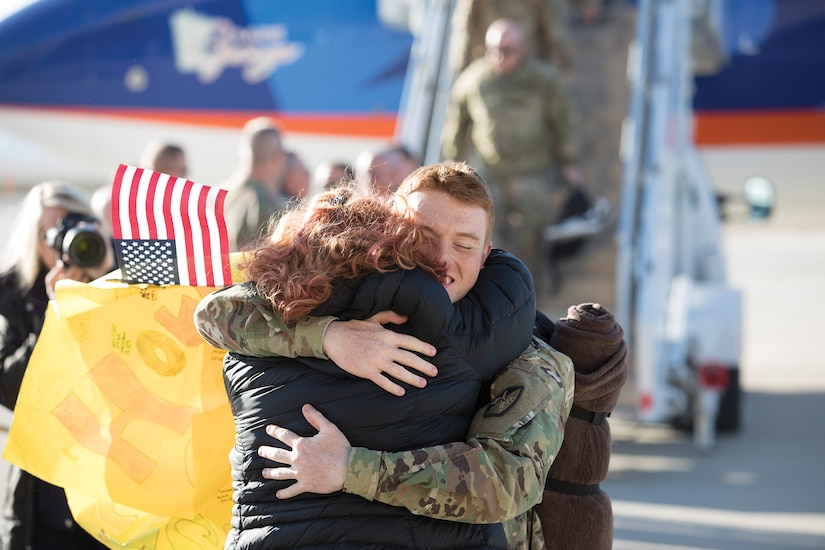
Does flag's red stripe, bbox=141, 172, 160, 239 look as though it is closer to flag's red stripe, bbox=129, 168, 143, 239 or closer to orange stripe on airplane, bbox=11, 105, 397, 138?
flag's red stripe, bbox=129, 168, 143, 239

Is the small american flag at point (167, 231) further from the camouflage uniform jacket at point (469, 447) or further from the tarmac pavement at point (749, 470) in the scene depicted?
the tarmac pavement at point (749, 470)

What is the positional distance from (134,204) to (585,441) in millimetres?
1172

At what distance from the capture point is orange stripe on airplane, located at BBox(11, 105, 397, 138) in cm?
1199

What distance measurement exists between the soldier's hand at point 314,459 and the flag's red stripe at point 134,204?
2.62ft

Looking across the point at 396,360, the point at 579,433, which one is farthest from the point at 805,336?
the point at 396,360

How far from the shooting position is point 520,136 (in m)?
6.71

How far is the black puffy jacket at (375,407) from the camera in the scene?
1.72 m

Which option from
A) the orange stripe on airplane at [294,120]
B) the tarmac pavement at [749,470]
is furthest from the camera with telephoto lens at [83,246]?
the orange stripe on airplane at [294,120]

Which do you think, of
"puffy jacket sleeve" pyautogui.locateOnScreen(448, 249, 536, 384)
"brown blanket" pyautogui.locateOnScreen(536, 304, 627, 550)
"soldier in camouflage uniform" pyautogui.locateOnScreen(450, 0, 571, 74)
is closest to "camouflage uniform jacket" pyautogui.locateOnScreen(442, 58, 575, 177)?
"soldier in camouflage uniform" pyautogui.locateOnScreen(450, 0, 571, 74)

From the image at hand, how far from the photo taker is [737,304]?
22.3 feet

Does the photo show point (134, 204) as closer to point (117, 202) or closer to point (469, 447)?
point (117, 202)

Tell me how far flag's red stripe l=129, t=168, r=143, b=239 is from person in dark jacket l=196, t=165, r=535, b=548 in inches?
23.8

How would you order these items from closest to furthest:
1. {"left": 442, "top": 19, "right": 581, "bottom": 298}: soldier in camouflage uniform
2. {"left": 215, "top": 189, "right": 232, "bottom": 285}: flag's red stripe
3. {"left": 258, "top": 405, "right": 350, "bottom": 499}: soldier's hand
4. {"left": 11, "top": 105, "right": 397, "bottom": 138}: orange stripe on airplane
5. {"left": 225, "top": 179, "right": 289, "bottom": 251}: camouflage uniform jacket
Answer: {"left": 258, "top": 405, "right": 350, "bottom": 499}: soldier's hand, {"left": 215, "top": 189, "right": 232, "bottom": 285}: flag's red stripe, {"left": 225, "top": 179, "right": 289, "bottom": 251}: camouflage uniform jacket, {"left": 442, "top": 19, "right": 581, "bottom": 298}: soldier in camouflage uniform, {"left": 11, "top": 105, "right": 397, "bottom": 138}: orange stripe on airplane

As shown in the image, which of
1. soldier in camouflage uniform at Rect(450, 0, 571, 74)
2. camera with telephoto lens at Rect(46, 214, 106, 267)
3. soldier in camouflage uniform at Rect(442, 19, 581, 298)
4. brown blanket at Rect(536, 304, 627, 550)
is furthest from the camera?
soldier in camouflage uniform at Rect(450, 0, 571, 74)
